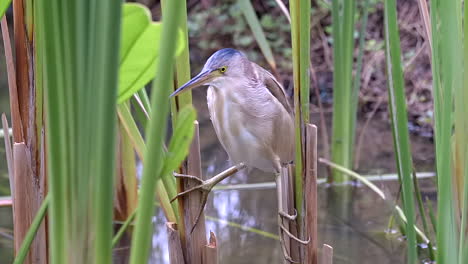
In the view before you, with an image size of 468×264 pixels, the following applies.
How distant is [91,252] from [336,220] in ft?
4.67

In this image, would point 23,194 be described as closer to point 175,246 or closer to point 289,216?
point 175,246

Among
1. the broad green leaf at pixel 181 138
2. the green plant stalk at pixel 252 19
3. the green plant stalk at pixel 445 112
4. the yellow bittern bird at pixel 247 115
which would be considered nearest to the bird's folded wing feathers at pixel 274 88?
the yellow bittern bird at pixel 247 115

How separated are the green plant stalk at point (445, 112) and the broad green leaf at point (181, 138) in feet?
1.28

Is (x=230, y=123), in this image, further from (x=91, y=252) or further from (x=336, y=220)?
(x=336, y=220)

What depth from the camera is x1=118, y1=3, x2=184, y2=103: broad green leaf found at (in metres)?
0.56

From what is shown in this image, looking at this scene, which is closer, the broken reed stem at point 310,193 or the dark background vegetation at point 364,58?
the broken reed stem at point 310,193

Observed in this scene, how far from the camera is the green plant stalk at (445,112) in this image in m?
0.81

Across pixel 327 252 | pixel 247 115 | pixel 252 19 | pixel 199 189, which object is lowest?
pixel 327 252

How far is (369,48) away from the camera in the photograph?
10.5 feet

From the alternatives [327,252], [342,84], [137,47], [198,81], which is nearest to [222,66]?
[198,81]

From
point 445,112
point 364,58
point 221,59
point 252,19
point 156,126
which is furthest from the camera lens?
point 364,58

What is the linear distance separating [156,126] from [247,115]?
697 mm

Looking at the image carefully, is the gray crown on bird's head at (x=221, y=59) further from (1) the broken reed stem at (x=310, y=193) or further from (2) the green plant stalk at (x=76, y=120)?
(2) the green plant stalk at (x=76, y=120)

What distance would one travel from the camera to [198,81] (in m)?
1.00
